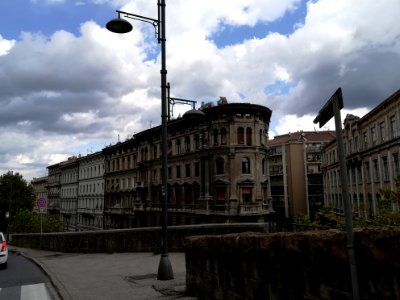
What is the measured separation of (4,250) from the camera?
46.2ft

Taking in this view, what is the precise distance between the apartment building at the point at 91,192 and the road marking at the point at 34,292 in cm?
5403

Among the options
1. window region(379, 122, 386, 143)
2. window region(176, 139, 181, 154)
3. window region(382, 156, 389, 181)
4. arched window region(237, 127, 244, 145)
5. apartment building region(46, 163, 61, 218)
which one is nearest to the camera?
window region(382, 156, 389, 181)

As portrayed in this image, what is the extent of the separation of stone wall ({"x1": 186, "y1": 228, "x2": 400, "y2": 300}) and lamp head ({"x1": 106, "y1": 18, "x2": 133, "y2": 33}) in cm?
645

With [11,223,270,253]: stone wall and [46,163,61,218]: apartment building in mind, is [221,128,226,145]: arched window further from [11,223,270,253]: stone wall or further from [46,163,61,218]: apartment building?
[46,163,61,218]: apartment building

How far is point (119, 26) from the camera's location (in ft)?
33.6

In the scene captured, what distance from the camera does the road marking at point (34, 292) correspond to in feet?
28.5

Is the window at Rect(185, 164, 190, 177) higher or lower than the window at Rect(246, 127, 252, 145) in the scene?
lower

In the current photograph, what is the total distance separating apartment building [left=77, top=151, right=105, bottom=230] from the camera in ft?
210

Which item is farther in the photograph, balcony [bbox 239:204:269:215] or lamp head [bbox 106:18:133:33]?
balcony [bbox 239:204:269:215]

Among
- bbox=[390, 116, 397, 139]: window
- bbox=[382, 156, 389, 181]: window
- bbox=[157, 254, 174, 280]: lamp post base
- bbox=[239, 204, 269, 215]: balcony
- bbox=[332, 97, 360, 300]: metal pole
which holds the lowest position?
bbox=[157, 254, 174, 280]: lamp post base

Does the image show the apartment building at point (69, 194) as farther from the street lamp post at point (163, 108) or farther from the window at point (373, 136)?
the street lamp post at point (163, 108)

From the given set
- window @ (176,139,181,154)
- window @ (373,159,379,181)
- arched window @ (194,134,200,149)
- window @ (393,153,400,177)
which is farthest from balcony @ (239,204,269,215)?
window @ (393,153,400,177)

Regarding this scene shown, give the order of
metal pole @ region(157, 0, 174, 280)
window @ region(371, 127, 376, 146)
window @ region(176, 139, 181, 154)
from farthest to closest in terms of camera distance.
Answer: window @ region(176, 139, 181, 154) → window @ region(371, 127, 376, 146) → metal pole @ region(157, 0, 174, 280)

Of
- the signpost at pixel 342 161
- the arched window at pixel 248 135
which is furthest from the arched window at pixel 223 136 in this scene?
the signpost at pixel 342 161
